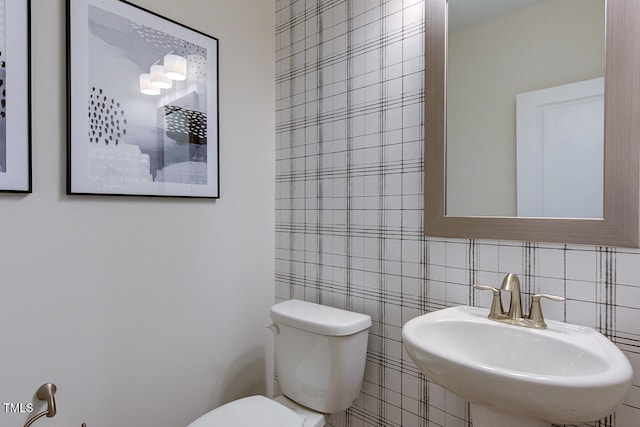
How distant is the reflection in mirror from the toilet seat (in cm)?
89

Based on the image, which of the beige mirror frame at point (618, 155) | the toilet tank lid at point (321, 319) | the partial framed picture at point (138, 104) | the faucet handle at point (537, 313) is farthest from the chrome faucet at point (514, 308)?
the partial framed picture at point (138, 104)

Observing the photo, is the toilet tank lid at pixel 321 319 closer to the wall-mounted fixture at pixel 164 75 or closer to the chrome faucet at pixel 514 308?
the chrome faucet at pixel 514 308

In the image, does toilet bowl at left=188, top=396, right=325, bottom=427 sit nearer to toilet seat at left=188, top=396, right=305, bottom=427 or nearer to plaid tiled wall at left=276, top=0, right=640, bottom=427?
toilet seat at left=188, top=396, right=305, bottom=427

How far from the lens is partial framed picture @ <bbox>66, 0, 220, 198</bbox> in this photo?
3.96ft

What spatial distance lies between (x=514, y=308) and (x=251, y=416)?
904mm

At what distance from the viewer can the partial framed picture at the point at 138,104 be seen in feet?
3.96

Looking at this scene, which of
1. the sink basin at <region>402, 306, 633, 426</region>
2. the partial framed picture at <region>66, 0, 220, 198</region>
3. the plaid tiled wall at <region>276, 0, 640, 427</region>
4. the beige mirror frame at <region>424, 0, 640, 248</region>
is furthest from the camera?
the partial framed picture at <region>66, 0, 220, 198</region>

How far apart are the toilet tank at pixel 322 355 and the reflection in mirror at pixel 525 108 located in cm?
57

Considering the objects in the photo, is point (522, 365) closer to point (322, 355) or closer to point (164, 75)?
point (322, 355)

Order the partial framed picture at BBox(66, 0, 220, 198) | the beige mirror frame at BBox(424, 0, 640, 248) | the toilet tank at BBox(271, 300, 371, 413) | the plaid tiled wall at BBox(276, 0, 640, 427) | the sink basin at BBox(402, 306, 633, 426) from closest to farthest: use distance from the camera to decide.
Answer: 1. the sink basin at BBox(402, 306, 633, 426)
2. the beige mirror frame at BBox(424, 0, 640, 248)
3. the plaid tiled wall at BBox(276, 0, 640, 427)
4. the partial framed picture at BBox(66, 0, 220, 198)
5. the toilet tank at BBox(271, 300, 371, 413)

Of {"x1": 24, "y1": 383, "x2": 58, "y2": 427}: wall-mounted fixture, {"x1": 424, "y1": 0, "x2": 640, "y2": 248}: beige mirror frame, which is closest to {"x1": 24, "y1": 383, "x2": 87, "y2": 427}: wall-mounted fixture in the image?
{"x1": 24, "y1": 383, "x2": 58, "y2": 427}: wall-mounted fixture

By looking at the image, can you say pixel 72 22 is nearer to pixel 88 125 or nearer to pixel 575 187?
pixel 88 125

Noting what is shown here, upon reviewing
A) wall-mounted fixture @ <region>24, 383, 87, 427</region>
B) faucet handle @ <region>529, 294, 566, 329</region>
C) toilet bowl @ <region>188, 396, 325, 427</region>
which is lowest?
toilet bowl @ <region>188, 396, 325, 427</region>

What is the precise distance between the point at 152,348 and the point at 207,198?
62 cm
